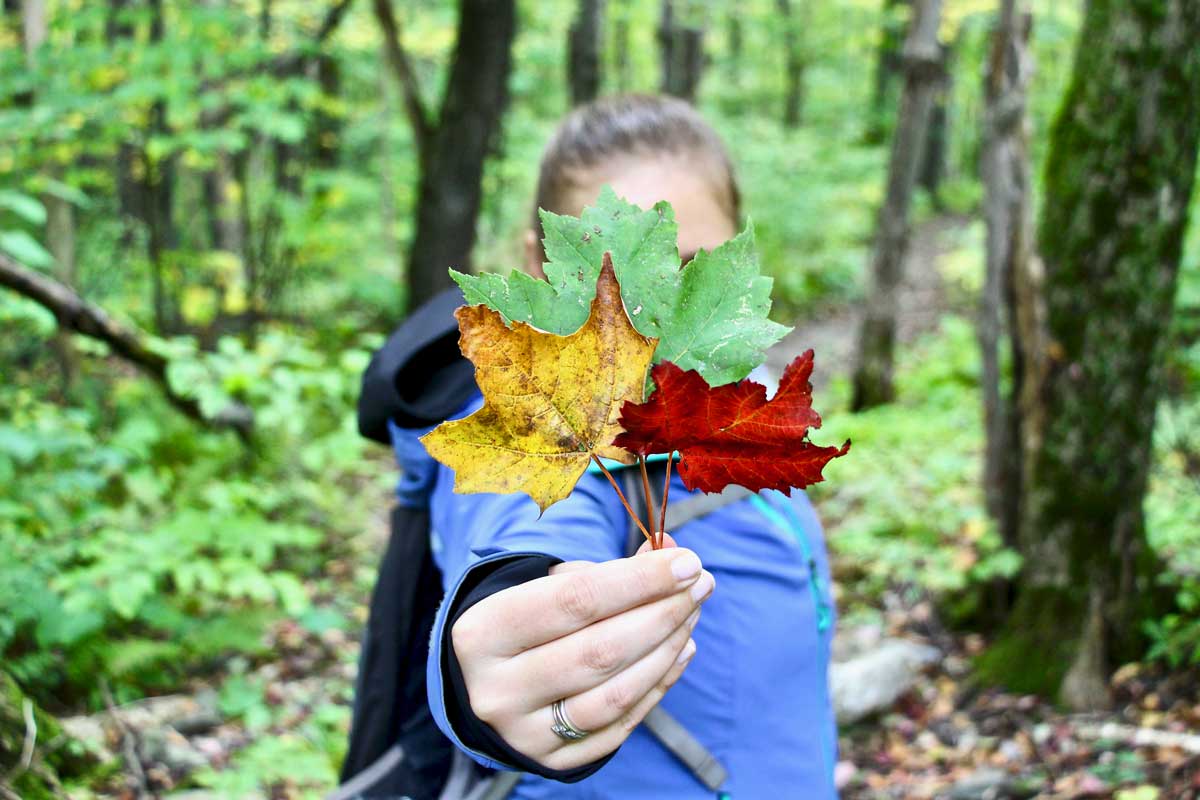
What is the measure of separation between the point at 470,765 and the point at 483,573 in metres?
0.61

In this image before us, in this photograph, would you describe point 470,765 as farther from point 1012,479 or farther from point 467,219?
point 467,219

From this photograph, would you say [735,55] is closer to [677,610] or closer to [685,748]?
[685,748]

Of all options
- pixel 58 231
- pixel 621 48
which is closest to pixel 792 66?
pixel 621 48

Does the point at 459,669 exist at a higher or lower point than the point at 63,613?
higher

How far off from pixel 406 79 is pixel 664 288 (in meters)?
6.98

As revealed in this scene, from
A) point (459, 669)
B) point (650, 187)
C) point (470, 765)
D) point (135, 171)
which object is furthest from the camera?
point (135, 171)

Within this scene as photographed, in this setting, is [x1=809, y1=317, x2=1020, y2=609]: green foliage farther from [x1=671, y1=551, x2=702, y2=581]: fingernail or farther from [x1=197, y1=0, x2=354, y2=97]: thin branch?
[x1=197, y1=0, x2=354, y2=97]: thin branch

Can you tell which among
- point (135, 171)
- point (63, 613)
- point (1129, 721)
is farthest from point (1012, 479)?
point (135, 171)

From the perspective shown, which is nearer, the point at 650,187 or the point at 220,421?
the point at 650,187

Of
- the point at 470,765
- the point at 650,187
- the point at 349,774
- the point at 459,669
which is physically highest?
the point at 650,187

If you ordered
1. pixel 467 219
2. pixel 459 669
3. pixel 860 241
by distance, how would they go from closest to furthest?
pixel 459 669, pixel 467 219, pixel 860 241

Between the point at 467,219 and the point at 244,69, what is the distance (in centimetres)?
208

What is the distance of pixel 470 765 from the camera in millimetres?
1297

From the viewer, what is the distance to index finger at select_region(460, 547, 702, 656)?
2.38 feet
